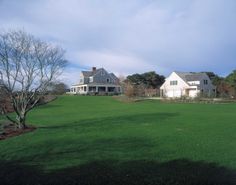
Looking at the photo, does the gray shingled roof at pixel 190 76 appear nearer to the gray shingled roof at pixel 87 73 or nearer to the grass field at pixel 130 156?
the gray shingled roof at pixel 87 73

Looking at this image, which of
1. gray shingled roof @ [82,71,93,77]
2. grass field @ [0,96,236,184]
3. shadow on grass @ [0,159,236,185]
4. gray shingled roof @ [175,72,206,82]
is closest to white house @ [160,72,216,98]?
gray shingled roof @ [175,72,206,82]

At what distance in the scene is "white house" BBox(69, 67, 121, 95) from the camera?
73312 mm

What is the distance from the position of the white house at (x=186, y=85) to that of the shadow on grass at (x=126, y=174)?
56.2m

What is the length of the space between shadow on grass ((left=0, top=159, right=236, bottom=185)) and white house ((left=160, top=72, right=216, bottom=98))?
56180 millimetres

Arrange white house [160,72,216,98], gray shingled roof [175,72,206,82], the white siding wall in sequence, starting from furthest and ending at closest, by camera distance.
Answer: gray shingled roof [175,72,206,82] → the white siding wall → white house [160,72,216,98]

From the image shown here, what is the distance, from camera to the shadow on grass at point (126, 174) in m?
6.39

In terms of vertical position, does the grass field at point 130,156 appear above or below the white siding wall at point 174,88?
below

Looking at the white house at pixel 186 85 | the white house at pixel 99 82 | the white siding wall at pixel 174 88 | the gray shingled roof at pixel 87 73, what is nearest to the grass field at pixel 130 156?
the white house at pixel 186 85

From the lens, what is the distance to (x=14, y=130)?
1603 centimetres

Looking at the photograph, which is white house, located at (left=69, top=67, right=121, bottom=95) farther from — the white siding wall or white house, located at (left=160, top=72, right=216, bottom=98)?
white house, located at (left=160, top=72, right=216, bottom=98)

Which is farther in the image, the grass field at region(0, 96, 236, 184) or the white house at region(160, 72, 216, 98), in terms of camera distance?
the white house at region(160, 72, 216, 98)

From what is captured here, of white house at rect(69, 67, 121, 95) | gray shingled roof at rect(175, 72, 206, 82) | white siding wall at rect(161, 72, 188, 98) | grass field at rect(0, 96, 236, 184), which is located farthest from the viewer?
white house at rect(69, 67, 121, 95)

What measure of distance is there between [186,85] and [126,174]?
59.6 m

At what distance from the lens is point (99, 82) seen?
73.8 m
